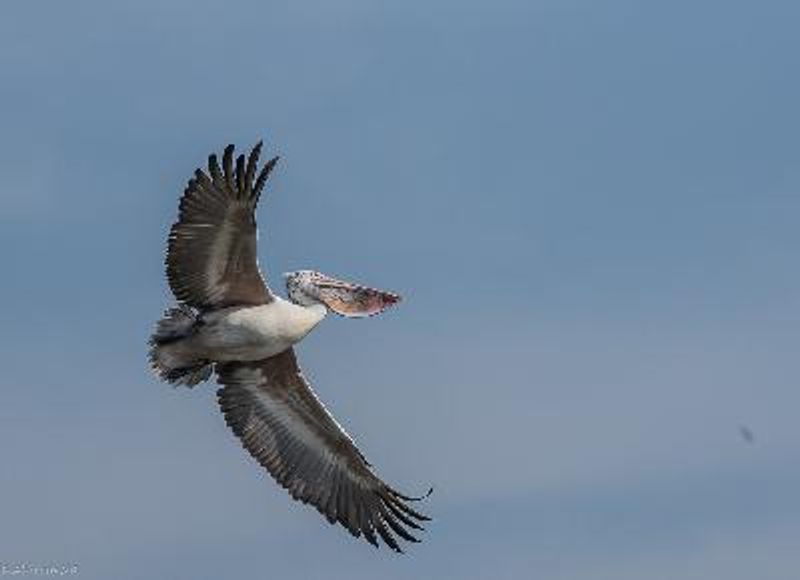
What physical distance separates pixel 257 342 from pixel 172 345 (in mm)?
1155

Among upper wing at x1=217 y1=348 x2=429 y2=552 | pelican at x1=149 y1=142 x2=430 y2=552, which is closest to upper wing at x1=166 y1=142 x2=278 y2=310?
pelican at x1=149 y1=142 x2=430 y2=552

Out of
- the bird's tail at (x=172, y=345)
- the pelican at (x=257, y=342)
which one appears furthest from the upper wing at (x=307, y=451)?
the bird's tail at (x=172, y=345)

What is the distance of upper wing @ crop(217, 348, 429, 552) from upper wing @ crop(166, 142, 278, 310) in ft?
6.96

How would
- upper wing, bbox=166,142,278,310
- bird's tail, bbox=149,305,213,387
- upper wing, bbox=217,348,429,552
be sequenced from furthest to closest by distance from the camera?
upper wing, bbox=217,348,429,552 < bird's tail, bbox=149,305,213,387 < upper wing, bbox=166,142,278,310

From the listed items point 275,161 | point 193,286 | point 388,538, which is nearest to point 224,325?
point 193,286

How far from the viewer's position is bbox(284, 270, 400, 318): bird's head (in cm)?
2892

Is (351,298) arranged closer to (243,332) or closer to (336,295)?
(336,295)

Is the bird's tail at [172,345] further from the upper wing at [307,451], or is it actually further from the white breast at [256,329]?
the upper wing at [307,451]

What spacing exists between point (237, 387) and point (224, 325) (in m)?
2.05

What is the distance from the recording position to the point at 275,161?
26625mm

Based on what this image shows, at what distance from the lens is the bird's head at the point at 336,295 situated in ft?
94.9

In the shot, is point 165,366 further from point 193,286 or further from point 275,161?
point 275,161

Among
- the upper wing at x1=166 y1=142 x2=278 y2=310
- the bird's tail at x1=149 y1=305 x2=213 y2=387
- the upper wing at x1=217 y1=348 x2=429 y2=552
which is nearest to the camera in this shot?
the upper wing at x1=166 y1=142 x2=278 y2=310

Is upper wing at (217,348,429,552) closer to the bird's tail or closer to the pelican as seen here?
the pelican
